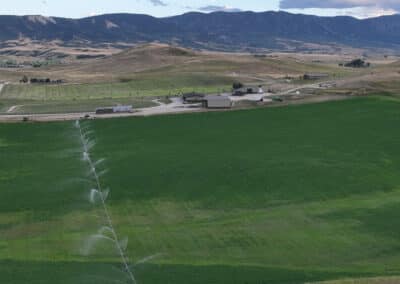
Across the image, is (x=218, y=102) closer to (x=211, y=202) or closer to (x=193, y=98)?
(x=193, y=98)

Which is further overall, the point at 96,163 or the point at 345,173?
the point at 96,163

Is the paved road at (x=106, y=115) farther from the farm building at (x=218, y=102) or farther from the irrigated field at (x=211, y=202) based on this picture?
the irrigated field at (x=211, y=202)

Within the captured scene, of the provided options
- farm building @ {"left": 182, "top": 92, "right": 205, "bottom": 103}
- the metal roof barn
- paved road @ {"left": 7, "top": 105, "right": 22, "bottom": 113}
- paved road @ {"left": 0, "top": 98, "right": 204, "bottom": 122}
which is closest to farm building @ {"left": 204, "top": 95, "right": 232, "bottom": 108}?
the metal roof barn

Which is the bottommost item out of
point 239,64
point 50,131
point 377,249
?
point 239,64

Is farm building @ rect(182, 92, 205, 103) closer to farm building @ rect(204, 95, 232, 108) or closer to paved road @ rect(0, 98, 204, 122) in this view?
paved road @ rect(0, 98, 204, 122)

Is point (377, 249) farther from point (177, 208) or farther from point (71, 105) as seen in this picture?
point (71, 105)

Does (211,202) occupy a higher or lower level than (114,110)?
higher

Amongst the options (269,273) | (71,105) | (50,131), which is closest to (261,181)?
(269,273)

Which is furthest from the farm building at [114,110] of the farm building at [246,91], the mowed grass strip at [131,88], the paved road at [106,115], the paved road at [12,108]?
the farm building at [246,91]

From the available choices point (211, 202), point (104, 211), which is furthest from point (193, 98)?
point (104, 211)
